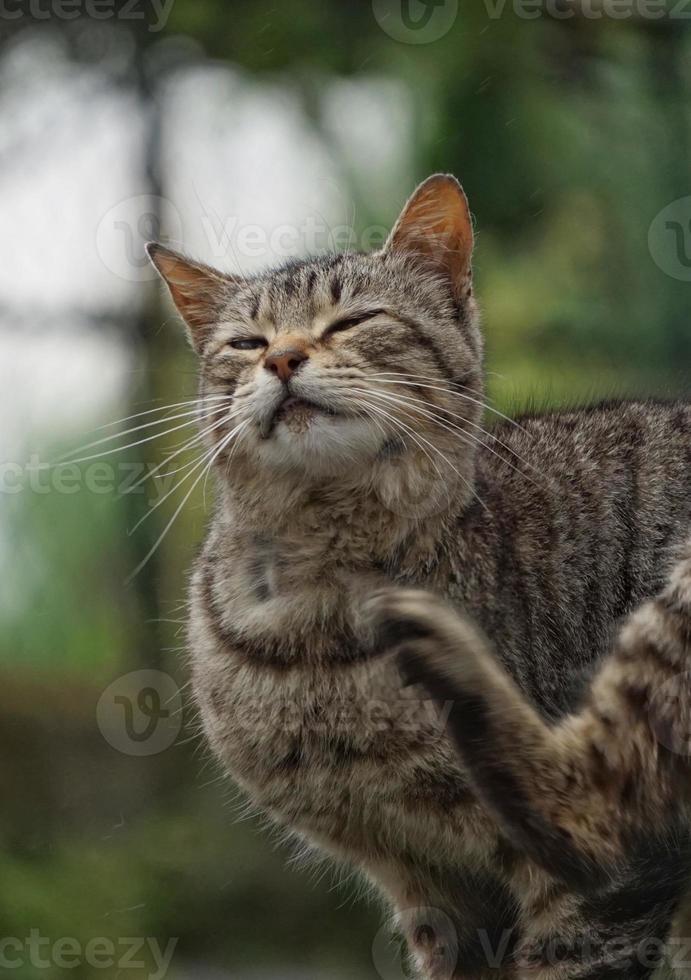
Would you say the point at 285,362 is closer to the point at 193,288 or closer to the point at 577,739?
the point at 193,288

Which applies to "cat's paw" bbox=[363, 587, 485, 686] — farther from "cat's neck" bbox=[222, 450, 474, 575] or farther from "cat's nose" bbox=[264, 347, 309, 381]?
"cat's nose" bbox=[264, 347, 309, 381]

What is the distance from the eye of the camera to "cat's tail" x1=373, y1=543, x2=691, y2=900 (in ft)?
5.23

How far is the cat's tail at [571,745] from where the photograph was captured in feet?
5.23

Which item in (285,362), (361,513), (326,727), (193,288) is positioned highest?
(193,288)

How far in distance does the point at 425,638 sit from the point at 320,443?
1.28 ft

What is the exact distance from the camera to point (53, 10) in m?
3.93

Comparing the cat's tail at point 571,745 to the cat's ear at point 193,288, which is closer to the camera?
the cat's tail at point 571,745

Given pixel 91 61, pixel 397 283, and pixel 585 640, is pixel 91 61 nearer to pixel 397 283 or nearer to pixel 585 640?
pixel 397 283

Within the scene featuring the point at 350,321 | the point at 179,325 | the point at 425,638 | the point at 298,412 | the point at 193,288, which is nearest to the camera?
the point at 425,638

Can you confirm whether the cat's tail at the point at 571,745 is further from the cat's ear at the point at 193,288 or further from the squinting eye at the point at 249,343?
the cat's ear at the point at 193,288

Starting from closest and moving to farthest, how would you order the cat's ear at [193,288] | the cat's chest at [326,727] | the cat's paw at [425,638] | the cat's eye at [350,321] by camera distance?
1. the cat's paw at [425,638]
2. the cat's chest at [326,727]
3. the cat's eye at [350,321]
4. the cat's ear at [193,288]

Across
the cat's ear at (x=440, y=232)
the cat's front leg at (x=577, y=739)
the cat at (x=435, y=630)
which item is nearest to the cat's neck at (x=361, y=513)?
the cat at (x=435, y=630)

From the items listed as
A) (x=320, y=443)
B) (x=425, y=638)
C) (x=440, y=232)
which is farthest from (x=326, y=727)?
(x=440, y=232)

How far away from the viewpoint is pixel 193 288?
7.45 feet
